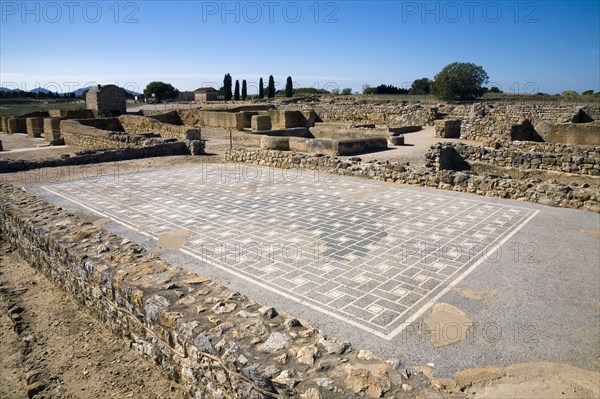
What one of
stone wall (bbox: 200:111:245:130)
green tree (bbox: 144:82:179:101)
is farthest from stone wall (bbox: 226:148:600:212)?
green tree (bbox: 144:82:179:101)

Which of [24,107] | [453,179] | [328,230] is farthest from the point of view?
[24,107]

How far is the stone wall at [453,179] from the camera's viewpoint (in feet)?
28.3

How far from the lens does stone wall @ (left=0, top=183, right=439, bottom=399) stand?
2.83 meters

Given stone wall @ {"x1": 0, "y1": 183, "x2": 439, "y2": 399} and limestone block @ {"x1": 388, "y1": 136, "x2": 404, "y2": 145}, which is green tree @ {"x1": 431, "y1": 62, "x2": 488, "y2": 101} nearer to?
limestone block @ {"x1": 388, "y1": 136, "x2": 404, "y2": 145}

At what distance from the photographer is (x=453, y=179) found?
401 inches

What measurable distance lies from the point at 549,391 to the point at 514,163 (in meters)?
10.1

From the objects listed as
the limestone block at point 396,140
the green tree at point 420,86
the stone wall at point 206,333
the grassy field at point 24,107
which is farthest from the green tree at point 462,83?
the stone wall at point 206,333

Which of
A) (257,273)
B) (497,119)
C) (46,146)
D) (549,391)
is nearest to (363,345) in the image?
(549,391)

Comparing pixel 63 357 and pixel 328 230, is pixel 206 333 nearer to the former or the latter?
pixel 63 357

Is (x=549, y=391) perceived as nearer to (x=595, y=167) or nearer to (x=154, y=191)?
(x=154, y=191)

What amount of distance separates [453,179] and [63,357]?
8.74m

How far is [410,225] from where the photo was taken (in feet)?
24.5

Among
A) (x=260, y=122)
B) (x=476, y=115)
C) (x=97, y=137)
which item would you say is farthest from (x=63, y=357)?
(x=476, y=115)

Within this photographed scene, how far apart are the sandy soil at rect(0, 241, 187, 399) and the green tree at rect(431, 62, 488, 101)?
4307cm
